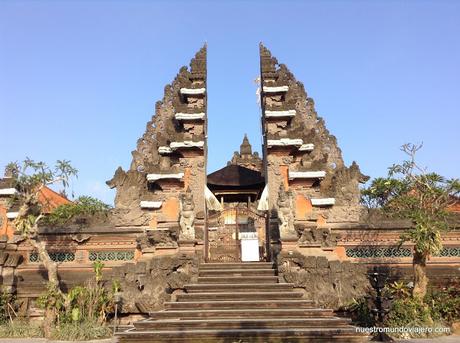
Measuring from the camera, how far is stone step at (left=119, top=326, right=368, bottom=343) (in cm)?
716

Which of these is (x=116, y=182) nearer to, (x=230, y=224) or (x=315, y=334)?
(x=315, y=334)

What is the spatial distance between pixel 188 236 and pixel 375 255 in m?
5.85

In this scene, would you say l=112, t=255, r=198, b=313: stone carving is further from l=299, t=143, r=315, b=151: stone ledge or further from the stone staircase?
l=299, t=143, r=315, b=151: stone ledge

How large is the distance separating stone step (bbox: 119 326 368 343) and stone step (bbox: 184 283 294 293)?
251cm

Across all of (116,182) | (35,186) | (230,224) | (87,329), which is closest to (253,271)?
(87,329)

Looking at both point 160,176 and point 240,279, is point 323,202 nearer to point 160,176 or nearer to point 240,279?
point 240,279

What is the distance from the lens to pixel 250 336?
23.7ft

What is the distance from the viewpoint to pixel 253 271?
10961mm

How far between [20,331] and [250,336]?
584cm

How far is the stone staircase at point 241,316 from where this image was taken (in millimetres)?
7250

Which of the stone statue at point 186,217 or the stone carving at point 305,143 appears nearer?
the stone statue at point 186,217

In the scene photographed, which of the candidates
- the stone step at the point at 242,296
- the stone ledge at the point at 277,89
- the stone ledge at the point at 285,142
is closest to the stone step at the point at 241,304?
the stone step at the point at 242,296

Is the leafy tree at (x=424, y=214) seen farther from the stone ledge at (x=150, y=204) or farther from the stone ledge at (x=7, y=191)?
the stone ledge at (x=7, y=191)

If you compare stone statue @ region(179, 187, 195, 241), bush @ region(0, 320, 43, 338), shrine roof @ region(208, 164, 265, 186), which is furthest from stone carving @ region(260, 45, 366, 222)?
bush @ region(0, 320, 43, 338)
